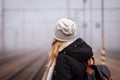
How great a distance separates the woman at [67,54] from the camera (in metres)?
2.73

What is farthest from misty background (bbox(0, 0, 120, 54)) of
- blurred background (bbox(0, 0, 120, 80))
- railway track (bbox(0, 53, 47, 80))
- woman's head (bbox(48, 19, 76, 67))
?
woman's head (bbox(48, 19, 76, 67))

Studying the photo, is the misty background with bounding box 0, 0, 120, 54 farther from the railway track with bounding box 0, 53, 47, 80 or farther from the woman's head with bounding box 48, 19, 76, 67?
the woman's head with bounding box 48, 19, 76, 67

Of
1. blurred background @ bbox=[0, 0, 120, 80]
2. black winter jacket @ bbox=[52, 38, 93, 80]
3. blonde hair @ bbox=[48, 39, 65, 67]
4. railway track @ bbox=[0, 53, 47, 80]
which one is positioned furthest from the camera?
blurred background @ bbox=[0, 0, 120, 80]

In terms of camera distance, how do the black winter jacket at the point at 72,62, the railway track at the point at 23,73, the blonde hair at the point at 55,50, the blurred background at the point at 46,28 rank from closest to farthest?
the black winter jacket at the point at 72,62
the blonde hair at the point at 55,50
the railway track at the point at 23,73
the blurred background at the point at 46,28

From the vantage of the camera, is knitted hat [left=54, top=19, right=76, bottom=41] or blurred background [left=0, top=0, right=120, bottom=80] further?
blurred background [left=0, top=0, right=120, bottom=80]

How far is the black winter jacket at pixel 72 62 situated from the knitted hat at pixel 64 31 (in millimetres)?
87

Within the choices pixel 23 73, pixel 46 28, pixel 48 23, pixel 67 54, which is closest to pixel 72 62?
pixel 67 54

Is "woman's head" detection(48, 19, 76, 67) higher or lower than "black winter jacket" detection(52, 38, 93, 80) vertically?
higher

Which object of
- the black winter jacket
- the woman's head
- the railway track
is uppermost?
the woman's head

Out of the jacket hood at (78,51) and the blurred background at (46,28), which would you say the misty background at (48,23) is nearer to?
the blurred background at (46,28)

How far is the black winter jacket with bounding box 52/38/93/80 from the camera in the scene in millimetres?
2721

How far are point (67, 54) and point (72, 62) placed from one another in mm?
80

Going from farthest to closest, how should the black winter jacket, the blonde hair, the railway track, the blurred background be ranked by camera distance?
the blurred background → the railway track → the blonde hair → the black winter jacket

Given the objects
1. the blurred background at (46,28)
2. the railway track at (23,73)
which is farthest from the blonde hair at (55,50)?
the blurred background at (46,28)
